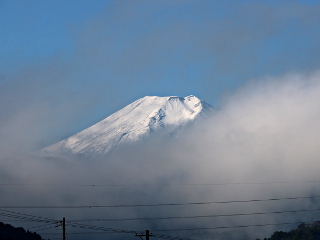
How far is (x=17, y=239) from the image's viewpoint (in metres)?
200
